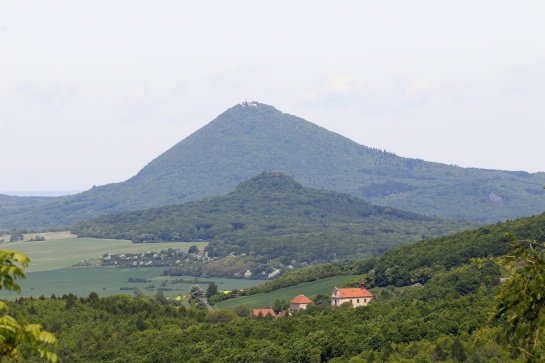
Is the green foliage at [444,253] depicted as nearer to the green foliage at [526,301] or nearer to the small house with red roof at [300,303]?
the small house with red roof at [300,303]

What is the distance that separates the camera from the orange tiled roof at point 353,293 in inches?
5814

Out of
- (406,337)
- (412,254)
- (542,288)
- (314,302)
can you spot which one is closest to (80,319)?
(314,302)

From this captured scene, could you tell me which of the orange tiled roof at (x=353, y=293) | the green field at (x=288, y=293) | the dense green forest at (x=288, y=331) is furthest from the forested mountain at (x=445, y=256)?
the orange tiled roof at (x=353, y=293)

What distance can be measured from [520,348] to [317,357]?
226ft

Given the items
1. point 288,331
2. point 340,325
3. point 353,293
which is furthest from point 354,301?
point 340,325

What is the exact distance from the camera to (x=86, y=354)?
109m

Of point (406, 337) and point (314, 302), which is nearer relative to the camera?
point (406, 337)

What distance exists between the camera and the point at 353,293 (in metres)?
150

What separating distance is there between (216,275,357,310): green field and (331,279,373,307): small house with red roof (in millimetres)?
19754

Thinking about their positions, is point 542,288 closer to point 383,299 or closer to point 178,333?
point 178,333

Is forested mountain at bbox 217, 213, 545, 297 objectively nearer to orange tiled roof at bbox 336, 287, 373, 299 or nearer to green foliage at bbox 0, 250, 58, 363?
orange tiled roof at bbox 336, 287, 373, 299

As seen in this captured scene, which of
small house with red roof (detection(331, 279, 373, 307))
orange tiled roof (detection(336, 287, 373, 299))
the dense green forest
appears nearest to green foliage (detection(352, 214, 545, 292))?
orange tiled roof (detection(336, 287, 373, 299))

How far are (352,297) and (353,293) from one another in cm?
207

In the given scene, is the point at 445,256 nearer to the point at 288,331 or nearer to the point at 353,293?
the point at 353,293
